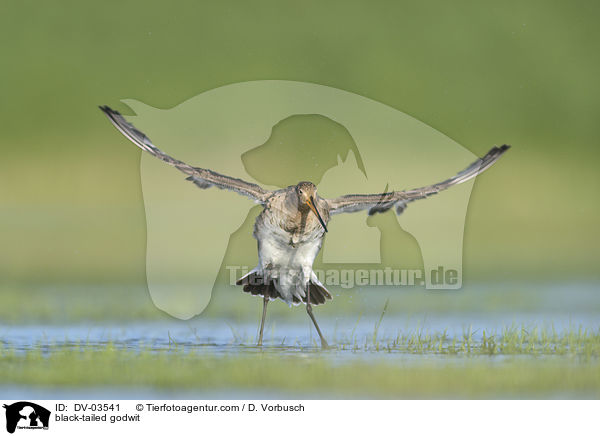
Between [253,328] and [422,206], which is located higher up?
[422,206]

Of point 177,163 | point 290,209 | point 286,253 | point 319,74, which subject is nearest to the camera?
point 177,163

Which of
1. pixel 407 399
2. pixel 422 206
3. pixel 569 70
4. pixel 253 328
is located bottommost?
pixel 407 399

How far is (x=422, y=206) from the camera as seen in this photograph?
639 inches

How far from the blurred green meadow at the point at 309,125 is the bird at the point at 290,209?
1512 millimetres

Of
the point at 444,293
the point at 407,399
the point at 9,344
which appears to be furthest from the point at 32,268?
the point at 407,399

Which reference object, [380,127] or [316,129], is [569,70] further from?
[316,129]

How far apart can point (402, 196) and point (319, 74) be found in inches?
450

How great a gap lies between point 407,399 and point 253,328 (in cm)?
284

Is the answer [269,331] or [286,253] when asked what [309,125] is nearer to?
[269,331]

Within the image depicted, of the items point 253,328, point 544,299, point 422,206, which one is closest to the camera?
point 253,328
